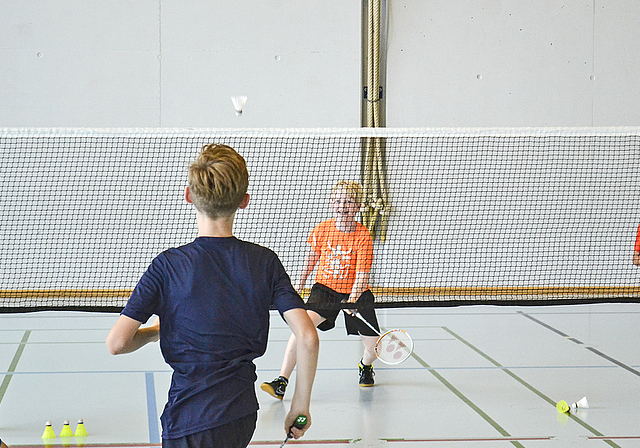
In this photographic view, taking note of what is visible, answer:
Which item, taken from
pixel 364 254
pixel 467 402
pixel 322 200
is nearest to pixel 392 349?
pixel 467 402

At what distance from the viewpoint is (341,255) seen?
4223 millimetres

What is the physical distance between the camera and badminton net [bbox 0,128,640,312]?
754 centimetres

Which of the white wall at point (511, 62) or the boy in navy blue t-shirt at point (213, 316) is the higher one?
the white wall at point (511, 62)

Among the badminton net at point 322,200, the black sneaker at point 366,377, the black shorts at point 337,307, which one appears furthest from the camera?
the badminton net at point 322,200

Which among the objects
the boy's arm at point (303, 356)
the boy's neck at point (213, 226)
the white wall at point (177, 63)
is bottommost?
the boy's arm at point (303, 356)

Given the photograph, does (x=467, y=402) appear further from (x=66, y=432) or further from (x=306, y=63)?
(x=306, y=63)

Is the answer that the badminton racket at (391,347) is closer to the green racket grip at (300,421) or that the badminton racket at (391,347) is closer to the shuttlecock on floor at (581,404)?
the shuttlecock on floor at (581,404)

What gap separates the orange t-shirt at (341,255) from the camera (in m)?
4.20

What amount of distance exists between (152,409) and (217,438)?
2.29 metres

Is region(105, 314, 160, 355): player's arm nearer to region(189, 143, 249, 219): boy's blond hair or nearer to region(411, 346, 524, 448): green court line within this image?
region(189, 143, 249, 219): boy's blond hair

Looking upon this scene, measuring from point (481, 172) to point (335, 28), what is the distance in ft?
7.41

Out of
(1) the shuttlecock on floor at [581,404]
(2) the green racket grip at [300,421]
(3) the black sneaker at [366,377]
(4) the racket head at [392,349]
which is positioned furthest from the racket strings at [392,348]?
(2) the green racket grip at [300,421]

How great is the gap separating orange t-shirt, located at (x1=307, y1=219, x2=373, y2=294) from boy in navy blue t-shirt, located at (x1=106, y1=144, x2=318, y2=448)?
7.74 feet

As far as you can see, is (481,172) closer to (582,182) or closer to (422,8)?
(582,182)
